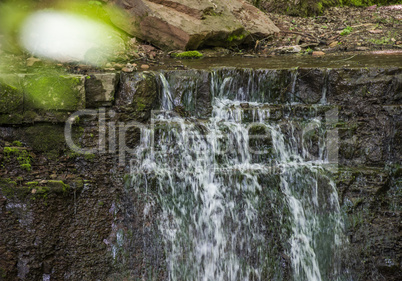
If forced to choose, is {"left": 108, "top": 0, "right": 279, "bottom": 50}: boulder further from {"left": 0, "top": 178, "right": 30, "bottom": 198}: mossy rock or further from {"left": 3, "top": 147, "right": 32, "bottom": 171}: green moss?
{"left": 0, "top": 178, "right": 30, "bottom": 198}: mossy rock

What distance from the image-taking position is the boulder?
6348 millimetres

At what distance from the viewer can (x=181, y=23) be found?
6395 mm

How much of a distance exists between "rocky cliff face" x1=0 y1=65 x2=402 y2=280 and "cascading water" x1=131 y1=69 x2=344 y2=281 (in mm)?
194

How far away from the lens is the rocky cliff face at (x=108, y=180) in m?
3.49

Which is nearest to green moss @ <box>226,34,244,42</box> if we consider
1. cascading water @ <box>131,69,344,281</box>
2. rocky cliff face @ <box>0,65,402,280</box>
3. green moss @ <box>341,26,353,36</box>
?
green moss @ <box>341,26,353,36</box>

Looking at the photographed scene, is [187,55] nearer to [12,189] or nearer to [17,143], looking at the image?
[17,143]

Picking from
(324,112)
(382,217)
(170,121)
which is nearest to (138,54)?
(170,121)

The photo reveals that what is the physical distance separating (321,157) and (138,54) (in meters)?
3.86

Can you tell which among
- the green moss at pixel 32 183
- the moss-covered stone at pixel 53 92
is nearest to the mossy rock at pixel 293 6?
the moss-covered stone at pixel 53 92

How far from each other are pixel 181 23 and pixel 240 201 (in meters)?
4.08

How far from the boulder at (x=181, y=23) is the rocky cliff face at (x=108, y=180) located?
2500 mm

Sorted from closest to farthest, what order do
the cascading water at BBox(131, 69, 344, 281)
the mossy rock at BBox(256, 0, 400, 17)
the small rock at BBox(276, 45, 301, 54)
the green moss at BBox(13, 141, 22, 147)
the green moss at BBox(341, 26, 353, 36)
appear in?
the green moss at BBox(13, 141, 22, 147)
the cascading water at BBox(131, 69, 344, 281)
the small rock at BBox(276, 45, 301, 54)
the green moss at BBox(341, 26, 353, 36)
the mossy rock at BBox(256, 0, 400, 17)

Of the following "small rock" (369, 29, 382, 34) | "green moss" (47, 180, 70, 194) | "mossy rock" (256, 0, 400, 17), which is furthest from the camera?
"mossy rock" (256, 0, 400, 17)

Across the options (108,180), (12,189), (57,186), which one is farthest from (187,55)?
(12,189)
